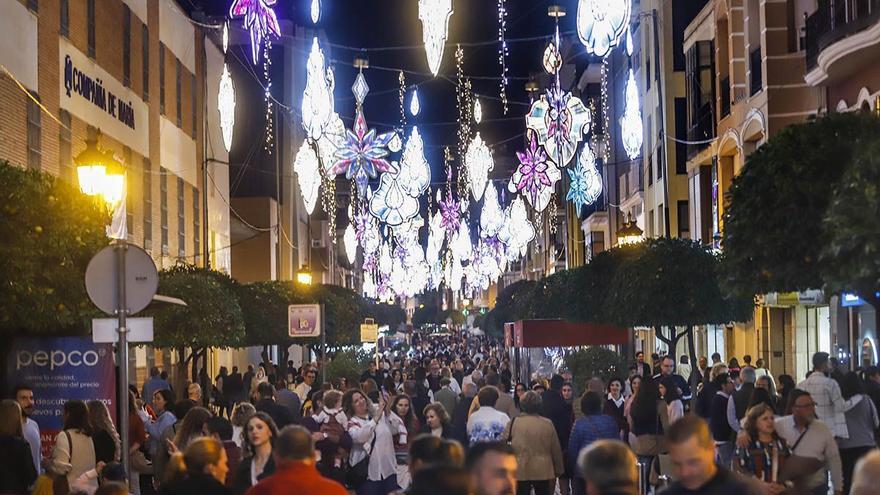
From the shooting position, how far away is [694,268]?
31219mm

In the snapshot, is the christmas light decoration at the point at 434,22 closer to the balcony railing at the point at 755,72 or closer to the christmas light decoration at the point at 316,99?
the christmas light decoration at the point at 316,99

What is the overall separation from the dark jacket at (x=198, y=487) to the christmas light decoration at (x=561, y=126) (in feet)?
81.6

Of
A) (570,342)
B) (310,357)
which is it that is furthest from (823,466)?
(310,357)

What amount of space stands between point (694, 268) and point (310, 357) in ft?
157

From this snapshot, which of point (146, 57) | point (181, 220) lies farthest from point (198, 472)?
point (181, 220)

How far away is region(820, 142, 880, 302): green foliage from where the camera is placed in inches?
587

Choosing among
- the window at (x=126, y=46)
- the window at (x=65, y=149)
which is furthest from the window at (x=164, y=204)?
the window at (x=65, y=149)

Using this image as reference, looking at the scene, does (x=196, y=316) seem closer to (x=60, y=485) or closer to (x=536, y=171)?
(x=60, y=485)

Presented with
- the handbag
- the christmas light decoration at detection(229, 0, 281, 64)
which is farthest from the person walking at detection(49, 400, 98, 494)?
the christmas light decoration at detection(229, 0, 281, 64)

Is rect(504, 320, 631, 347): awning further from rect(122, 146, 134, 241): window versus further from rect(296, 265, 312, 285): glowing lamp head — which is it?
rect(296, 265, 312, 285): glowing lamp head

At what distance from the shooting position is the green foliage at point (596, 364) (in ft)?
114

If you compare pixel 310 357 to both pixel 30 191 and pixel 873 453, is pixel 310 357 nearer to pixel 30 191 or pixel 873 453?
pixel 30 191

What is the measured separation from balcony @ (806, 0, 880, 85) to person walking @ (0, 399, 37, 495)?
16517 millimetres

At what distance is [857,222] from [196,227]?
3516 cm
